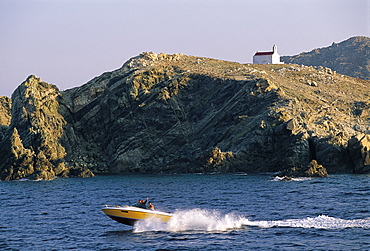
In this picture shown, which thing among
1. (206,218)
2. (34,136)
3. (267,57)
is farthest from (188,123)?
(206,218)

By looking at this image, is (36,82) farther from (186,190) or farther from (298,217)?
(298,217)

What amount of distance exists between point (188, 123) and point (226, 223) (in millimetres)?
81948

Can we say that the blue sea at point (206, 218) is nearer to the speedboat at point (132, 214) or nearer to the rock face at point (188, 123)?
the speedboat at point (132, 214)

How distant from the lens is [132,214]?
42.9 metres

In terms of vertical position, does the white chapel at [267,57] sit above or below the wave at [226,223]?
above

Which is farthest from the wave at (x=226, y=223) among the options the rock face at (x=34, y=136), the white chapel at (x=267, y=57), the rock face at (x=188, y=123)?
the white chapel at (x=267, y=57)

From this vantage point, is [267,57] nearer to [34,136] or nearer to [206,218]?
[34,136]

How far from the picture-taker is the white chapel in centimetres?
17262

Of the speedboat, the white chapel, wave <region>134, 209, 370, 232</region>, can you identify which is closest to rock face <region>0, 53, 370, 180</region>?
the white chapel

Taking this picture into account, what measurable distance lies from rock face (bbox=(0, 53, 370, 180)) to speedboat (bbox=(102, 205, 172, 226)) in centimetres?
5138

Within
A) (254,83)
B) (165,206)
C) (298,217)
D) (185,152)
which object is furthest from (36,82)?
(298,217)

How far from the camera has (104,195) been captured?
7275 centimetres

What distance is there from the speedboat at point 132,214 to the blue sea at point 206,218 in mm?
669

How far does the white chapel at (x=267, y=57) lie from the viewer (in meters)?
173
